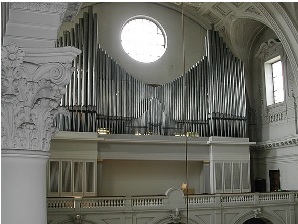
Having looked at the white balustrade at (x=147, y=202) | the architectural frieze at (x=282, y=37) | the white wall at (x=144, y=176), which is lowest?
the white balustrade at (x=147, y=202)

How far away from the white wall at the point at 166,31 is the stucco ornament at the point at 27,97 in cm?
1429

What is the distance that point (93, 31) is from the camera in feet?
55.7

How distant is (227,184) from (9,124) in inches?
572

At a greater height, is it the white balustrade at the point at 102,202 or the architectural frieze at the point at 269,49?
the architectural frieze at the point at 269,49

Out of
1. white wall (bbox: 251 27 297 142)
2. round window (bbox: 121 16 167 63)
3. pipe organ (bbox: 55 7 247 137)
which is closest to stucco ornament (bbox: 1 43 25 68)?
pipe organ (bbox: 55 7 247 137)

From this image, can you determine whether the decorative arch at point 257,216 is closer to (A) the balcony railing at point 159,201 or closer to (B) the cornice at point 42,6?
(A) the balcony railing at point 159,201

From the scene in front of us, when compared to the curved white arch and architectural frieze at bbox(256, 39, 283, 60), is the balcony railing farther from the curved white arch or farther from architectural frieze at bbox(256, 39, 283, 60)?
architectural frieze at bbox(256, 39, 283, 60)

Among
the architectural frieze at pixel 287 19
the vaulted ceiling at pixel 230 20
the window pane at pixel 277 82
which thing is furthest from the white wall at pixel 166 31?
the architectural frieze at pixel 287 19

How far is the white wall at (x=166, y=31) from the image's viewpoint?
60.9 ft

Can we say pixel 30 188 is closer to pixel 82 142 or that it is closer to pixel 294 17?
pixel 82 142

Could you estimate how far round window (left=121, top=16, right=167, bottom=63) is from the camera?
1906 cm

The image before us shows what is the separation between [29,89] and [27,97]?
76 mm

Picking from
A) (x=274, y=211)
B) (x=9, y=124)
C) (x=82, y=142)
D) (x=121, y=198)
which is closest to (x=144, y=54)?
(x=82, y=142)

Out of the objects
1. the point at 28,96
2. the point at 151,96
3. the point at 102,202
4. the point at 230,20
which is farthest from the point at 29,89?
the point at 230,20
